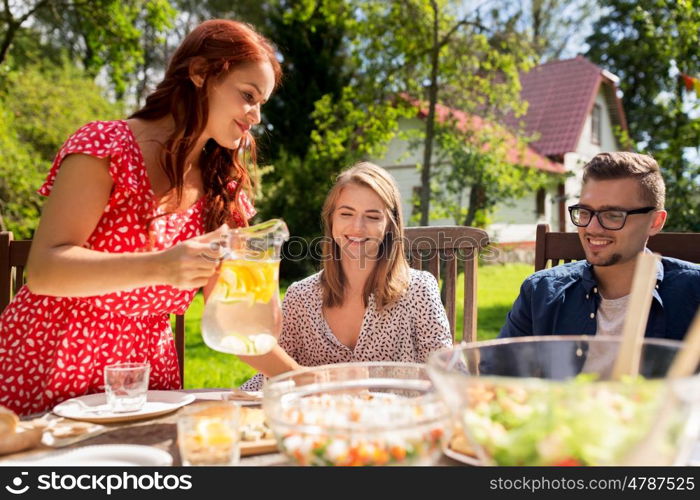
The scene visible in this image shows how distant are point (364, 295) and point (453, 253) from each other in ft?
1.42

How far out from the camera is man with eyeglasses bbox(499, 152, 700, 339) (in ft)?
6.95

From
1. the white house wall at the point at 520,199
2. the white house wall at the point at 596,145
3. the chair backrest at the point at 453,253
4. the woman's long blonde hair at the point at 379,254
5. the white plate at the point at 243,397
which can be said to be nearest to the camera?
the white plate at the point at 243,397

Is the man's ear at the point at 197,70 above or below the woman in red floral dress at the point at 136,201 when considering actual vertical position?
above

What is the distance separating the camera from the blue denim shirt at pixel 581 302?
2115 millimetres

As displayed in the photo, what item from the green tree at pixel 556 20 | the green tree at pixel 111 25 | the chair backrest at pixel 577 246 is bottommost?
the chair backrest at pixel 577 246

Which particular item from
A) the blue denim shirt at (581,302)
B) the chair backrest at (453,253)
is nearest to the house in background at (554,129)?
the chair backrest at (453,253)

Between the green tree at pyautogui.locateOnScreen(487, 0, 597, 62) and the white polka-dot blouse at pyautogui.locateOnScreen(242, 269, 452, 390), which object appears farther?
the green tree at pyautogui.locateOnScreen(487, 0, 597, 62)

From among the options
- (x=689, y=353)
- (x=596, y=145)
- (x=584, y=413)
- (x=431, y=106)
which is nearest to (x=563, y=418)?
(x=584, y=413)

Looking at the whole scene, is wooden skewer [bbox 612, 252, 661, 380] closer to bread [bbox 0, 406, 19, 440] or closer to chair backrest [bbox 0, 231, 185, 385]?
bread [bbox 0, 406, 19, 440]

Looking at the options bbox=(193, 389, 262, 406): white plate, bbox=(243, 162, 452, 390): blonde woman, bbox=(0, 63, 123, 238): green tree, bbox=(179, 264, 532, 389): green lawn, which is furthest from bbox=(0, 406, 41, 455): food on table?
bbox=(0, 63, 123, 238): green tree

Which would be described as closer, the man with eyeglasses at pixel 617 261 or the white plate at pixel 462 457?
the white plate at pixel 462 457

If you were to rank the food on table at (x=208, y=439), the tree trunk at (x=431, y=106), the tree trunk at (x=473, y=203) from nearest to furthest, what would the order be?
1. the food on table at (x=208, y=439)
2. the tree trunk at (x=431, y=106)
3. the tree trunk at (x=473, y=203)

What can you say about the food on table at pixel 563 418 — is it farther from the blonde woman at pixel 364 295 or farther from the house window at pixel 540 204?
the house window at pixel 540 204

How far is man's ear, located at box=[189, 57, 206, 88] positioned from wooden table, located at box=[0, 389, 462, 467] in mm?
948
